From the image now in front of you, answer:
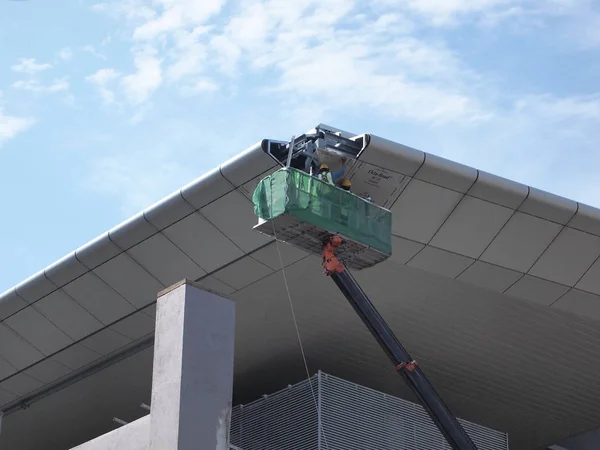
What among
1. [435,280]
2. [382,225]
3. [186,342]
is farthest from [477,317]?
[186,342]

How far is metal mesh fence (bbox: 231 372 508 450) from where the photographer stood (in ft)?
90.5

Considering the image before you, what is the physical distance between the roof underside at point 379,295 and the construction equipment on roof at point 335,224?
1.18m

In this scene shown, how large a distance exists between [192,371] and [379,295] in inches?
303

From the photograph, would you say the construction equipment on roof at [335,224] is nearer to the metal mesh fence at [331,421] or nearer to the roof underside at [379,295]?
the roof underside at [379,295]

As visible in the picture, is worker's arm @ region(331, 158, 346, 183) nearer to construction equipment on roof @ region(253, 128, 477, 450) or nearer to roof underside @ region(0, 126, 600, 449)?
construction equipment on roof @ region(253, 128, 477, 450)

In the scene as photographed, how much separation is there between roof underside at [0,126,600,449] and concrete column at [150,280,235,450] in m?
4.03

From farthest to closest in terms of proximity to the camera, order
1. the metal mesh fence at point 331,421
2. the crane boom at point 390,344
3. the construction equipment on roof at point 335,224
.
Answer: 1. the metal mesh fence at point 331,421
2. the crane boom at point 390,344
3. the construction equipment on roof at point 335,224

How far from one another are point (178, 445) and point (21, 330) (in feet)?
35.0

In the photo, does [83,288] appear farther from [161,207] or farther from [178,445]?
[178,445]

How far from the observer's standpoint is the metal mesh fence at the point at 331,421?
90.5ft

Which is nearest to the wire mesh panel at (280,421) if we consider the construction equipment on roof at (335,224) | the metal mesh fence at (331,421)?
the metal mesh fence at (331,421)

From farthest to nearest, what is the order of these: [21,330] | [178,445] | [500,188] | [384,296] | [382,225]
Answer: [21,330] → [384,296] → [500,188] → [382,225] → [178,445]

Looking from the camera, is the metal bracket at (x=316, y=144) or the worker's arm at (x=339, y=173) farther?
the worker's arm at (x=339, y=173)

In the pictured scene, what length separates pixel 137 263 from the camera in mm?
27062
